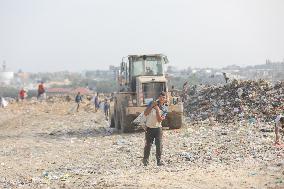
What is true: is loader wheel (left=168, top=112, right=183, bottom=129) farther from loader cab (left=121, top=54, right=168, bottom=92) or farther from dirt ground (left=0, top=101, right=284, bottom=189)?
loader cab (left=121, top=54, right=168, bottom=92)

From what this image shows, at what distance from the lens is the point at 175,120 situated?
16562 millimetres

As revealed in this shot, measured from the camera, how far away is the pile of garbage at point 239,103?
17656 mm

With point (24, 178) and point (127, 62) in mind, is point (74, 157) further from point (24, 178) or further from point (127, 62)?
point (127, 62)

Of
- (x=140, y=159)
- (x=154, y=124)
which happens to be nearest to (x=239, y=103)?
(x=140, y=159)

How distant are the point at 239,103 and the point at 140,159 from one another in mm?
8597

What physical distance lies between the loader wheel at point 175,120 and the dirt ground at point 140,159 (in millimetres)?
282

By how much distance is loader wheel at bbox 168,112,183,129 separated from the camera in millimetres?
16478

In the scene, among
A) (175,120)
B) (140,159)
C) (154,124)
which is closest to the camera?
(154,124)

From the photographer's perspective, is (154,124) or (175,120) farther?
(175,120)

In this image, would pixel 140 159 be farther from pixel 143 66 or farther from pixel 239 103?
pixel 239 103

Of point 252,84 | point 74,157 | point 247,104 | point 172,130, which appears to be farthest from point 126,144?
point 252,84

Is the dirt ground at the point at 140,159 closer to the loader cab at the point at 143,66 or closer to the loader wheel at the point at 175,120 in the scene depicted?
the loader wheel at the point at 175,120

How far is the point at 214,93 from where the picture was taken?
22.2 metres

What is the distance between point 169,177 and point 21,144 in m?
7.69
